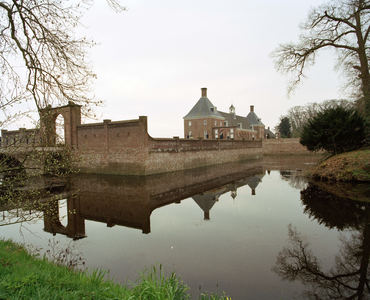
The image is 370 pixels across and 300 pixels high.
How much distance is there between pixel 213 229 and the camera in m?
6.68

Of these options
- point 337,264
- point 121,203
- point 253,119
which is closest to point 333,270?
point 337,264

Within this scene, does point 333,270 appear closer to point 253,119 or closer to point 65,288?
point 65,288

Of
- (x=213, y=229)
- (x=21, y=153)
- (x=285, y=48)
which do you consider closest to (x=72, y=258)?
(x=21, y=153)

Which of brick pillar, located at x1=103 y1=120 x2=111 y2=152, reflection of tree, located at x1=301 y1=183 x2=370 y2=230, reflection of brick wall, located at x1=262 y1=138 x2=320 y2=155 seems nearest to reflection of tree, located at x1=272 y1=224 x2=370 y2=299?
reflection of tree, located at x1=301 y1=183 x2=370 y2=230

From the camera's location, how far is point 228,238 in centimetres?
596

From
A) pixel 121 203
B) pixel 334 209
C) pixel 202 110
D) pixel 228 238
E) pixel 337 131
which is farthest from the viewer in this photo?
pixel 202 110

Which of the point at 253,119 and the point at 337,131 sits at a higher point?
the point at 253,119

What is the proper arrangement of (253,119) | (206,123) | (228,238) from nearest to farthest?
1. (228,238)
2. (206,123)
3. (253,119)

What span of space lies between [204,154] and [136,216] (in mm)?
18326

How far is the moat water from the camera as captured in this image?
4066 millimetres

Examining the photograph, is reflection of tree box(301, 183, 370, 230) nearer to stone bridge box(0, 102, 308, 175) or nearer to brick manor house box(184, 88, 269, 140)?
stone bridge box(0, 102, 308, 175)

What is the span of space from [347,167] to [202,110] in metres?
36.4

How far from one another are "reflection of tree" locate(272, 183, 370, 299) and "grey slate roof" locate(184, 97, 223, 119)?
4104 centimetres

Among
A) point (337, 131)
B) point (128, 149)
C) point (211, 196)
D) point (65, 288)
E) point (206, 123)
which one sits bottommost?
point (211, 196)
